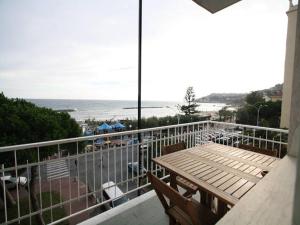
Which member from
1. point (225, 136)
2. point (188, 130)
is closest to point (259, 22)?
point (225, 136)

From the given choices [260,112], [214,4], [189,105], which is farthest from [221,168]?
[189,105]

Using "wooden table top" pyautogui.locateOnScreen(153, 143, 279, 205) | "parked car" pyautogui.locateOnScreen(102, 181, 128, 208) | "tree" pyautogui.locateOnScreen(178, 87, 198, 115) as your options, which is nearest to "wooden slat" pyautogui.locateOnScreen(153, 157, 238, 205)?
"wooden table top" pyautogui.locateOnScreen(153, 143, 279, 205)

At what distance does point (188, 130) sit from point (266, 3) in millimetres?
3393

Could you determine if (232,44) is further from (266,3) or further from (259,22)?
(266,3)

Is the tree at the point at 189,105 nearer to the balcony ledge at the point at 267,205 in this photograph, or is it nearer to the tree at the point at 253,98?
the tree at the point at 253,98

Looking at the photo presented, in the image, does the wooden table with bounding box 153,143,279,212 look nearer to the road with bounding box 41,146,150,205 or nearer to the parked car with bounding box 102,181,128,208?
the road with bounding box 41,146,150,205

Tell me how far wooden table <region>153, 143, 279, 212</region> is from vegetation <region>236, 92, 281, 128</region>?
1526 centimetres

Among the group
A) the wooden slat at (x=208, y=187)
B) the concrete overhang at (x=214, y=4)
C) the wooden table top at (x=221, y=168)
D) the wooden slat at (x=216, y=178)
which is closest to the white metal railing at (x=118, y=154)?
the wooden table top at (x=221, y=168)

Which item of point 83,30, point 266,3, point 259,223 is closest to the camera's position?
point 259,223

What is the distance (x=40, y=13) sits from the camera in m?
6.82

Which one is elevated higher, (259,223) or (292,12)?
(292,12)

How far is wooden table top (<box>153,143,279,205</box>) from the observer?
145 centimetres

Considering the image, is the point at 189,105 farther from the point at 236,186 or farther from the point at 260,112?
the point at 236,186

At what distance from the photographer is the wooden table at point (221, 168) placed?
1445 mm
